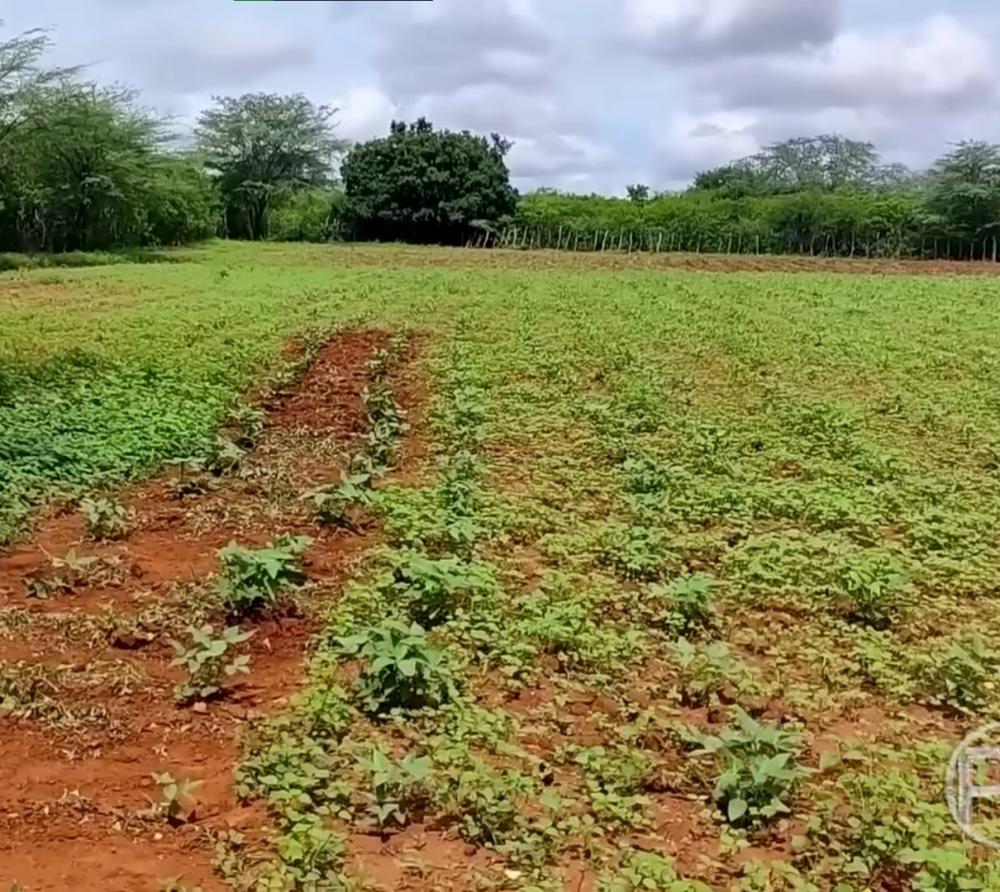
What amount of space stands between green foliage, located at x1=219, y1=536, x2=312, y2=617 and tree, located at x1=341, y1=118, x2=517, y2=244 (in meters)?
34.6

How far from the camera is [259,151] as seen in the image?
4056 cm

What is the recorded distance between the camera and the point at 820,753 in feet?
10.6

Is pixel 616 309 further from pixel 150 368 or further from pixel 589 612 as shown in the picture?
pixel 589 612

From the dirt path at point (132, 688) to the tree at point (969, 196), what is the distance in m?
32.9

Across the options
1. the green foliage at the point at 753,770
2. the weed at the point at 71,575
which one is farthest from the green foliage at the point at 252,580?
the green foliage at the point at 753,770

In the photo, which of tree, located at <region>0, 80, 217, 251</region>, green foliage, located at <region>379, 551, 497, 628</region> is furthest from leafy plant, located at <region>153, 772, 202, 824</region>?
tree, located at <region>0, 80, 217, 251</region>

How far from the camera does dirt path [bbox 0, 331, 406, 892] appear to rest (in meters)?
2.69

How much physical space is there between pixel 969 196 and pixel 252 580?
34527 millimetres

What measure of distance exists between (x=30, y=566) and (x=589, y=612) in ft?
7.91

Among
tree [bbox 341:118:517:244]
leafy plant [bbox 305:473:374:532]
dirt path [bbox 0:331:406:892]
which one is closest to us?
dirt path [bbox 0:331:406:892]

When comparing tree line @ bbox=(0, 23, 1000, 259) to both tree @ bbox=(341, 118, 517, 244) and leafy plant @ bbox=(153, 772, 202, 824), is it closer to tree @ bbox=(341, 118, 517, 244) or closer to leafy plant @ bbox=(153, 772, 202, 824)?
tree @ bbox=(341, 118, 517, 244)

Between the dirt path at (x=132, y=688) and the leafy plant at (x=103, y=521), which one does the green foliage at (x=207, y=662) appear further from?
the leafy plant at (x=103, y=521)

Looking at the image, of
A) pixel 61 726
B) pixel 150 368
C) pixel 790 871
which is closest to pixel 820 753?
pixel 790 871

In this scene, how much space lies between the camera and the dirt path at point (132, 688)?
2.69 m
